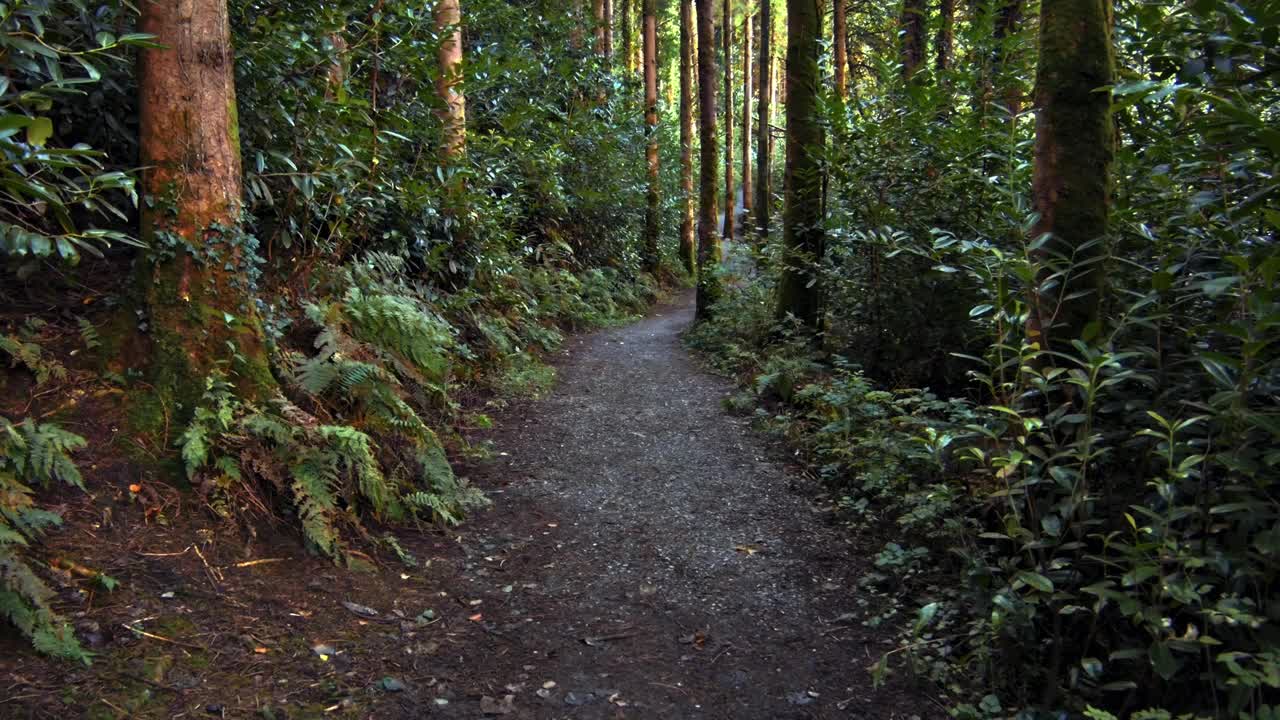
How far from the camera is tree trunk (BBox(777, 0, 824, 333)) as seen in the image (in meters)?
9.38

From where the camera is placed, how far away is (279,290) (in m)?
5.32

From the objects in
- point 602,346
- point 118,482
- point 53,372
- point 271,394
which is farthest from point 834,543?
point 602,346

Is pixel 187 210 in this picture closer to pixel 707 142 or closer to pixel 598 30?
pixel 707 142

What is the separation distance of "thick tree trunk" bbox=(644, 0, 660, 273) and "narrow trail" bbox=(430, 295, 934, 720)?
13442mm

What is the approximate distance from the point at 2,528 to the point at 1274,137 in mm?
4674

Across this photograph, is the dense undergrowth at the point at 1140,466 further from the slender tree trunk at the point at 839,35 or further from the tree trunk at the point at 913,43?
the slender tree trunk at the point at 839,35

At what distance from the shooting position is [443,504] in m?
4.94

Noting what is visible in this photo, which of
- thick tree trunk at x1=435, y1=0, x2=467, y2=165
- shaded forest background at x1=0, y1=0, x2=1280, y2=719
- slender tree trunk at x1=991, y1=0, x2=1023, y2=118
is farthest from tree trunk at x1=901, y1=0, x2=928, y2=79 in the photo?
thick tree trunk at x1=435, y1=0, x2=467, y2=165

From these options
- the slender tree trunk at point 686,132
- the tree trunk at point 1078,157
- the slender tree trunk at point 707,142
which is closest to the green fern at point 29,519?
the tree trunk at point 1078,157

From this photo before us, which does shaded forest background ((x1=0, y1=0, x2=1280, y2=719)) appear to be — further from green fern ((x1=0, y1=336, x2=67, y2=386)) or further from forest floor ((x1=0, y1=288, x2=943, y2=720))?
forest floor ((x1=0, y1=288, x2=943, y2=720))

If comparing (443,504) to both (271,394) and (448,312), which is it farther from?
(448,312)

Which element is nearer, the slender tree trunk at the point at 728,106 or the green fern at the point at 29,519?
the green fern at the point at 29,519

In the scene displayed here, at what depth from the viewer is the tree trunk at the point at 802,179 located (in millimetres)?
9383

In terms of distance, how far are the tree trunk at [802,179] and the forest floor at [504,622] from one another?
15.1 feet
